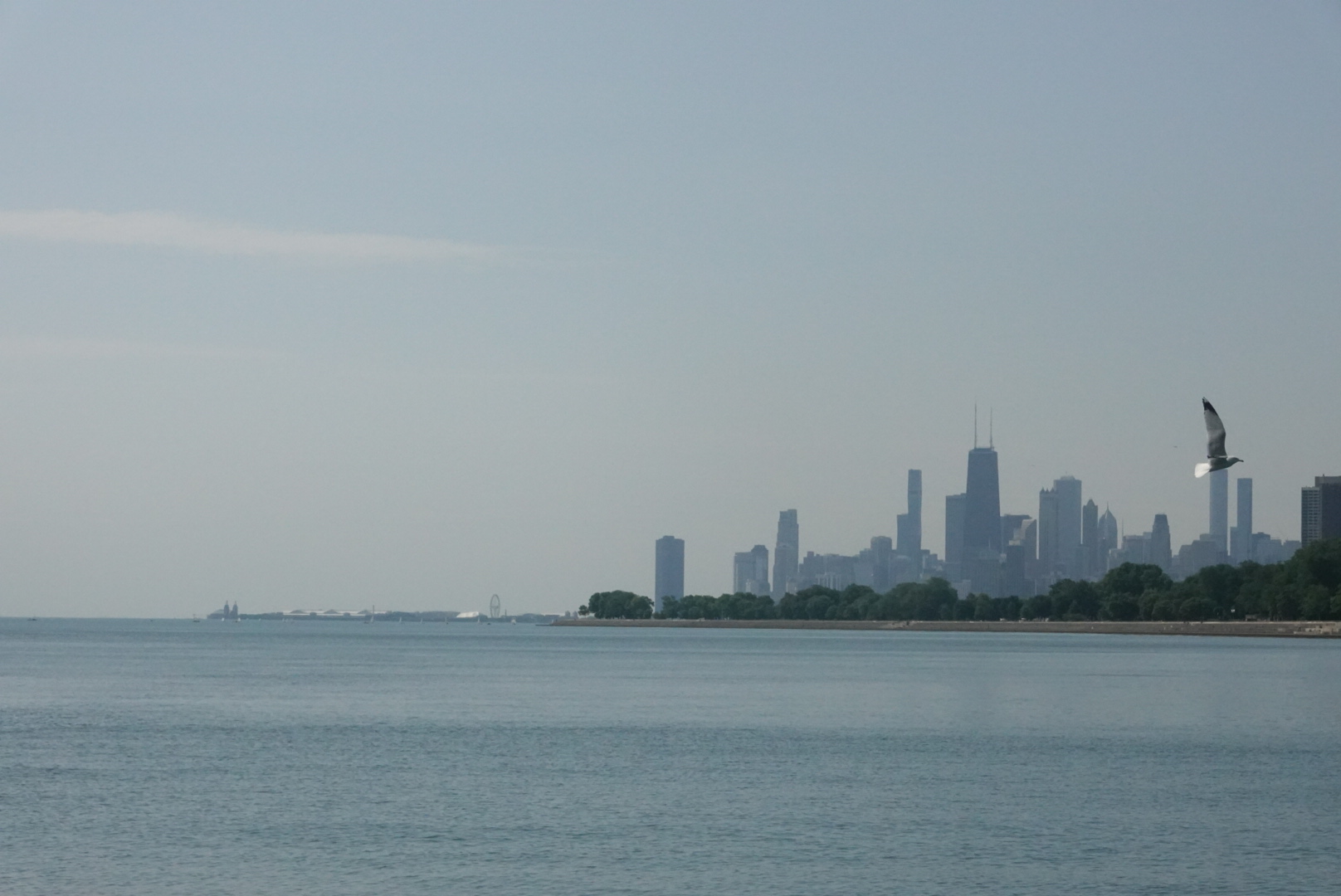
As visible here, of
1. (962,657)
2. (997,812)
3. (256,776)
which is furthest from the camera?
(962,657)

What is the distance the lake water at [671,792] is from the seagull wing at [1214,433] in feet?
33.7

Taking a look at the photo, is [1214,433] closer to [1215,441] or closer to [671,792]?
[1215,441]

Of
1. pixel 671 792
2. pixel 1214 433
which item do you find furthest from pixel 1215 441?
pixel 671 792

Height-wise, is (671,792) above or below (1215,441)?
below

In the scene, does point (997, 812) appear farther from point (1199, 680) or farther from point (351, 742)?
point (1199, 680)

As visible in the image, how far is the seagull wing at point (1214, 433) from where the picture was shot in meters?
37.2

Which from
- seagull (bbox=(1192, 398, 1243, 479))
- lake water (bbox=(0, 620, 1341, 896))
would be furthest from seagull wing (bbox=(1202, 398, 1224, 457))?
lake water (bbox=(0, 620, 1341, 896))

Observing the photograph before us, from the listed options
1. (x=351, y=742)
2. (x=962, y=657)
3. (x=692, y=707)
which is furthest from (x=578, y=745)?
(x=962, y=657)

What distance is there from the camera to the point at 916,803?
172ft

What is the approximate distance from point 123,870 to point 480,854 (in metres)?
8.56

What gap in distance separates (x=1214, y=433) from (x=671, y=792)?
23.8m

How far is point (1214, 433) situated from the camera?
123 feet

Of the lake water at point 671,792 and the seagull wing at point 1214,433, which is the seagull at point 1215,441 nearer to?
the seagull wing at point 1214,433

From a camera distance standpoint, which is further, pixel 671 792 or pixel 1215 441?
pixel 671 792
